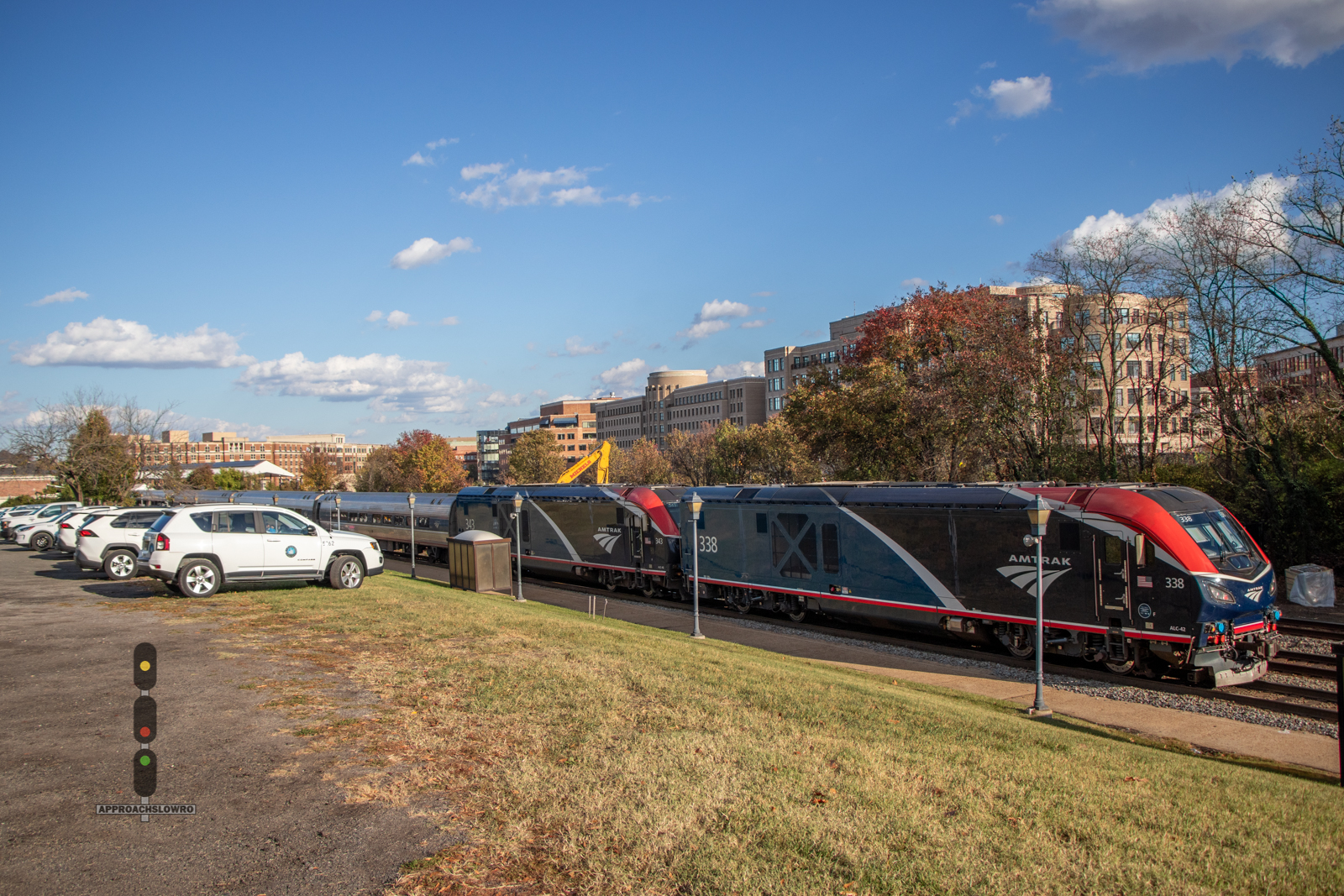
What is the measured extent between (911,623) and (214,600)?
14992 millimetres

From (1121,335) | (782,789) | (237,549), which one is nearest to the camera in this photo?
(782,789)

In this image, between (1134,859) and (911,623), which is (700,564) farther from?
(1134,859)

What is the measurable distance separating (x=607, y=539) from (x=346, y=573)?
441 inches

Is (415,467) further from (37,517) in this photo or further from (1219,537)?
(1219,537)

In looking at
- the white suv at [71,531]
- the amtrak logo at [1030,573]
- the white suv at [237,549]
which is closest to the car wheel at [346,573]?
the white suv at [237,549]

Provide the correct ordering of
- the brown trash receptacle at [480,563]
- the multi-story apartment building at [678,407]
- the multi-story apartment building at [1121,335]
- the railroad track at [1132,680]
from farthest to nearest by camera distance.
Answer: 1. the multi-story apartment building at [678,407]
2. the multi-story apartment building at [1121,335]
3. the brown trash receptacle at [480,563]
4. the railroad track at [1132,680]

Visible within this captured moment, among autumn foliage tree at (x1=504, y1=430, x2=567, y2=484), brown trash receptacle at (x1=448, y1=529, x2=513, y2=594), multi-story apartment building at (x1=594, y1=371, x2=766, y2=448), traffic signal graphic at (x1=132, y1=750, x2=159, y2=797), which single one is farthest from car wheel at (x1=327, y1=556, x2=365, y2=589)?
multi-story apartment building at (x1=594, y1=371, x2=766, y2=448)

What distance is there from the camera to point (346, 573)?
1889 centimetres

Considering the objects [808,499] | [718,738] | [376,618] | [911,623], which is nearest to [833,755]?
[718,738]

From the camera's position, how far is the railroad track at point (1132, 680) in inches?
520

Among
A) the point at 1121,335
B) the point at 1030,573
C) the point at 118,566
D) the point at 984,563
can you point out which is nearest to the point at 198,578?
the point at 118,566

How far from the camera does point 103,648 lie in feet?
39.2

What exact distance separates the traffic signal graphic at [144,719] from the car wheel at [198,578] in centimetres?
1284

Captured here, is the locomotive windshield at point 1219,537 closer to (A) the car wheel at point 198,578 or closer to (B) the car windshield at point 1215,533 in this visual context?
(B) the car windshield at point 1215,533
